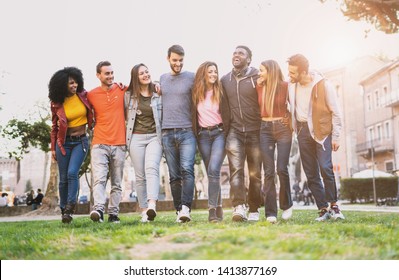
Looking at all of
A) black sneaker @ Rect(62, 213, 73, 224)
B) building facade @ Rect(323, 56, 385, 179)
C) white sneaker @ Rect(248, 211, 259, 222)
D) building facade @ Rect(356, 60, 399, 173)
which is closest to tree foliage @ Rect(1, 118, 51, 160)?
black sneaker @ Rect(62, 213, 73, 224)

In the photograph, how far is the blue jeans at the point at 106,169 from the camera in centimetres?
558

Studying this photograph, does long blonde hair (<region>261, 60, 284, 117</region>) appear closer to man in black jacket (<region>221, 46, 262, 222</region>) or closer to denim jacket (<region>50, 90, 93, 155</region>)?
man in black jacket (<region>221, 46, 262, 222</region>)

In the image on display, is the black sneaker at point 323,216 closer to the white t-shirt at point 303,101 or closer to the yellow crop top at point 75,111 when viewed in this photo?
the white t-shirt at point 303,101

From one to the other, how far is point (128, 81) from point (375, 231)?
2.81m

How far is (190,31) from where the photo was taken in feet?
20.7

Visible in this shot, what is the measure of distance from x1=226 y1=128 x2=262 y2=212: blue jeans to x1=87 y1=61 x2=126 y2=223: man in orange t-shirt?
1.08 meters

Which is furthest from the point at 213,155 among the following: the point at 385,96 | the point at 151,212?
the point at 385,96

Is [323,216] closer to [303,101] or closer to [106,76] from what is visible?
[303,101]

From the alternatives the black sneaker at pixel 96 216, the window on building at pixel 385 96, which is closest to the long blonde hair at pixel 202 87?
the black sneaker at pixel 96 216

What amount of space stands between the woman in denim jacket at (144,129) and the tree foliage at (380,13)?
3.25 metres

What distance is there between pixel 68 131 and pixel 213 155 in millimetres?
1456

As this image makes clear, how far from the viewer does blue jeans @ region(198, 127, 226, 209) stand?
17.3 feet
